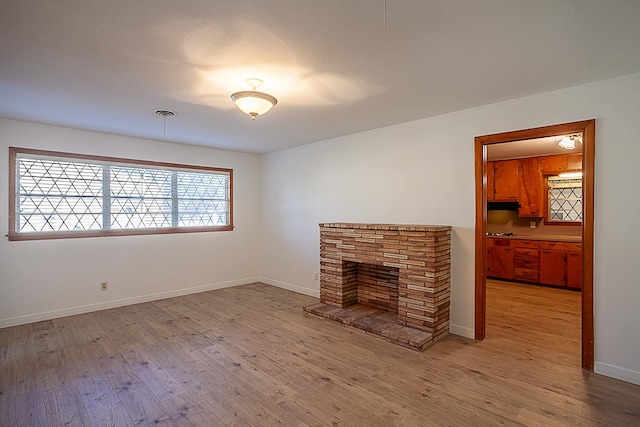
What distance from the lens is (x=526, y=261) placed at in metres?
5.88

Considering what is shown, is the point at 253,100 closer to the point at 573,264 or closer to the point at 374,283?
the point at 374,283

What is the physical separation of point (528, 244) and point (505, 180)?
146 centimetres

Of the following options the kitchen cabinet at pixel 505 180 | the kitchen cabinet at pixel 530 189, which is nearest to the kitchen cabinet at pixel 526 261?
the kitchen cabinet at pixel 530 189

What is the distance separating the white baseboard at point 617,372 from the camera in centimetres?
251

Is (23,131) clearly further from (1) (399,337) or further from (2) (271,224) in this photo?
(1) (399,337)

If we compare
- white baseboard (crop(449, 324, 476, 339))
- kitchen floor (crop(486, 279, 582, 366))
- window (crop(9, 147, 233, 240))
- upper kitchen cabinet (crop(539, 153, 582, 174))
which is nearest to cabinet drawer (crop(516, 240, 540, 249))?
kitchen floor (crop(486, 279, 582, 366))

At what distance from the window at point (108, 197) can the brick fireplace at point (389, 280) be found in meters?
2.43

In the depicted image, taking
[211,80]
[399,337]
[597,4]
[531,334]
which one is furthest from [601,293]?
[211,80]

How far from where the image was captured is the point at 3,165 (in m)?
3.77

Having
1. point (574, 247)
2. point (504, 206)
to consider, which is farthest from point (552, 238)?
point (504, 206)

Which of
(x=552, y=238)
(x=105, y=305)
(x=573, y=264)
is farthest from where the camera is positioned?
(x=552, y=238)

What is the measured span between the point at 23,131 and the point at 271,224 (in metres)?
→ 3.65

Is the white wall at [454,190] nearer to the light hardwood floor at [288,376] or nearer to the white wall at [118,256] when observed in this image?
the white wall at [118,256]

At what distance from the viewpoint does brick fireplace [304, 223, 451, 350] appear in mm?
3275
